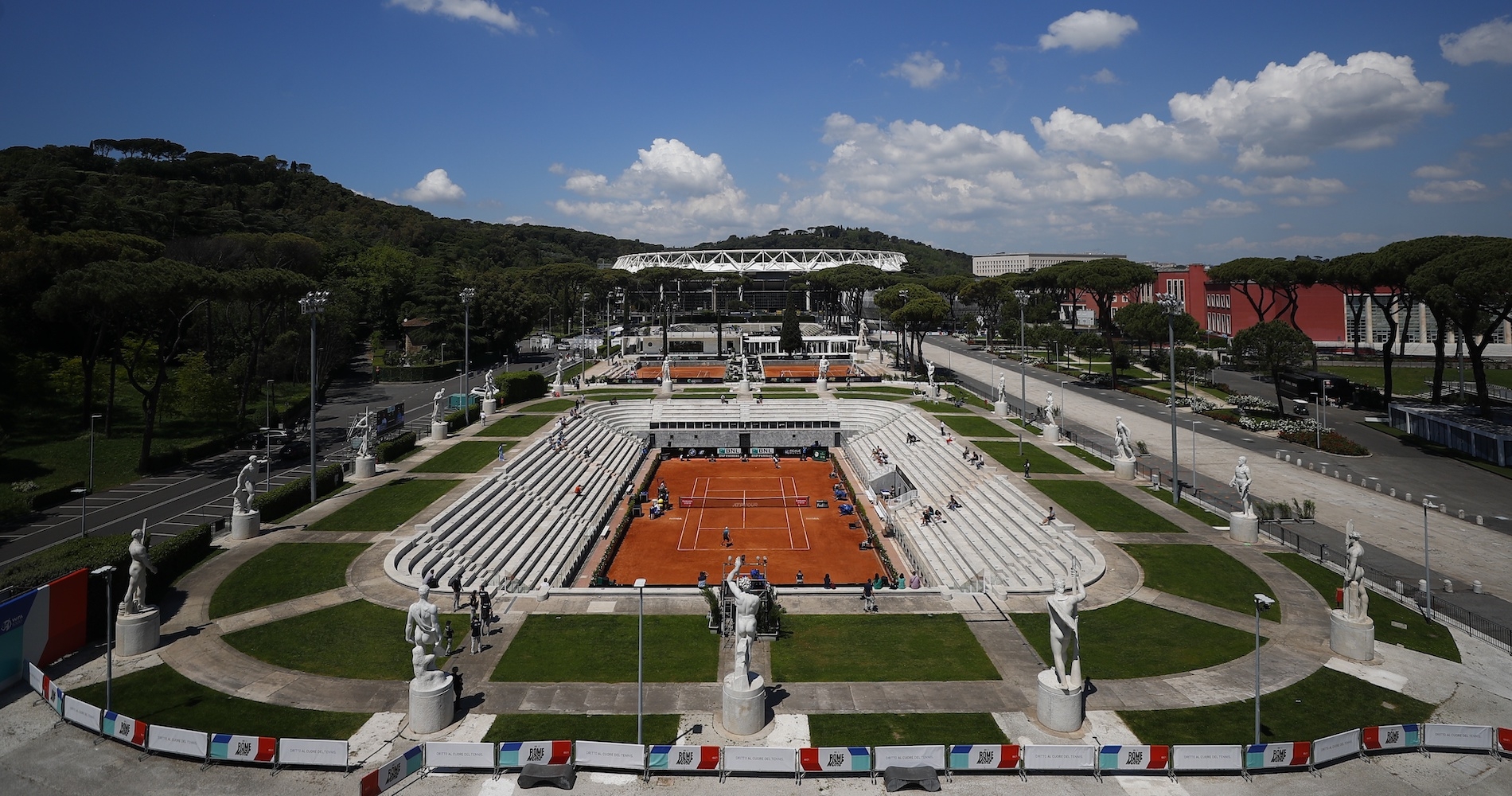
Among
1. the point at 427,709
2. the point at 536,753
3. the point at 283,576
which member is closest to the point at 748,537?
the point at 283,576

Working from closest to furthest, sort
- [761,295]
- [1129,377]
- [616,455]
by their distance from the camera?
1. [616,455]
2. [1129,377]
3. [761,295]

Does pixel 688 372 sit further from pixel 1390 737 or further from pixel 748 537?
pixel 1390 737

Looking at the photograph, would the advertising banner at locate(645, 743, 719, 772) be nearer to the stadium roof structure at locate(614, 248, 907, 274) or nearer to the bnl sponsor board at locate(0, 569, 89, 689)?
the bnl sponsor board at locate(0, 569, 89, 689)

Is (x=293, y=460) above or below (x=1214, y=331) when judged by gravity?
below

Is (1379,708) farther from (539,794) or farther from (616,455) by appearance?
(616,455)

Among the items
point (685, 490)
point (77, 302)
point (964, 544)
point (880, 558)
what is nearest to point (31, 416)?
point (77, 302)

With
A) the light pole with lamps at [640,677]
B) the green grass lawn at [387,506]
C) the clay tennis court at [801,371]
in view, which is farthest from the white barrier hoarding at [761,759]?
the clay tennis court at [801,371]
